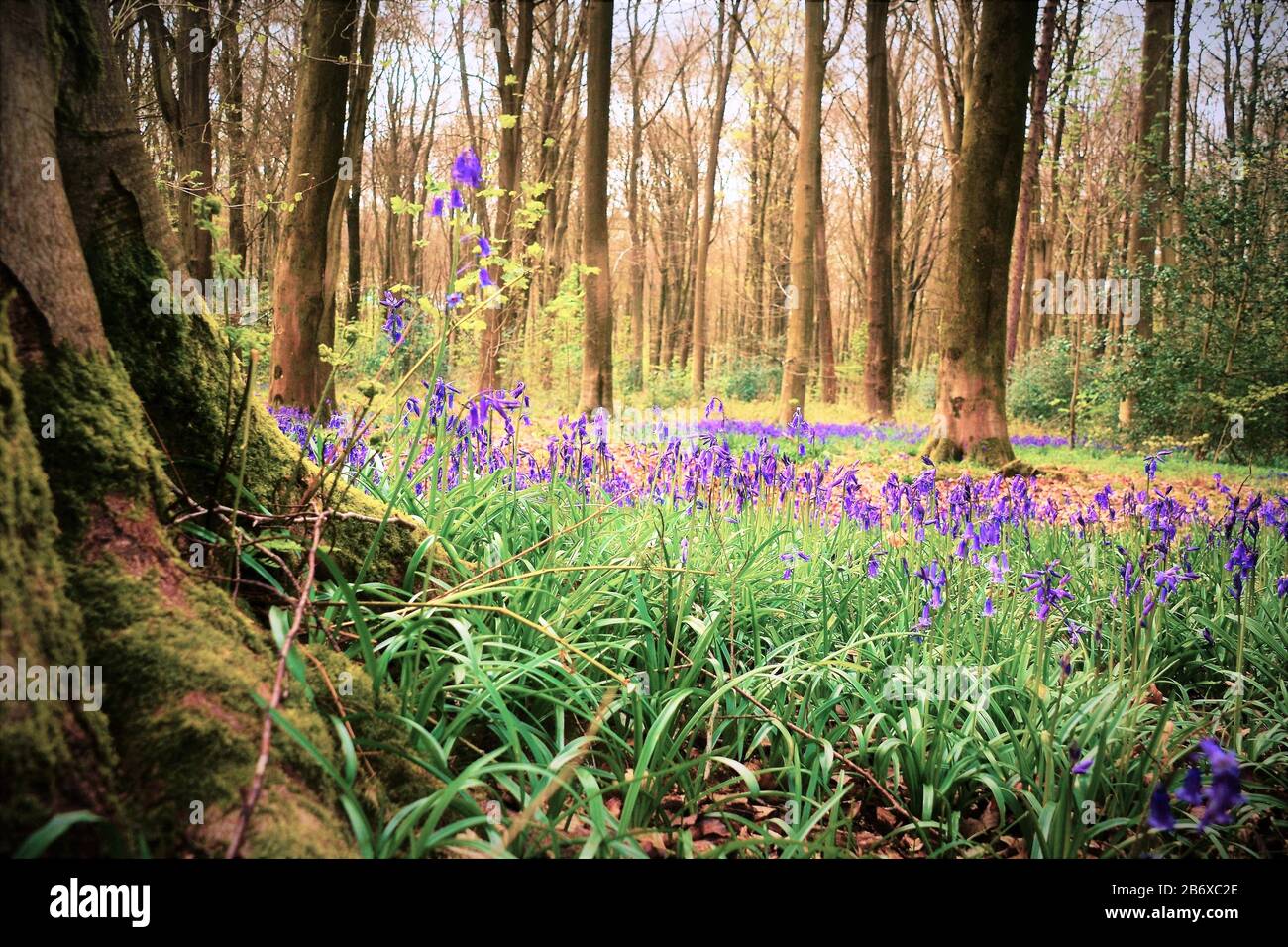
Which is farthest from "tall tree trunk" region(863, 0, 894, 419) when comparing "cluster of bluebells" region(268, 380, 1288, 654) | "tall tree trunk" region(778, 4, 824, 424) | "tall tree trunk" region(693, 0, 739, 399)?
"cluster of bluebells" region(268, 380, 1288, 654)

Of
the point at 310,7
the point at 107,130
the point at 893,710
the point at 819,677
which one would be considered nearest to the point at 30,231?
the point at 107,130

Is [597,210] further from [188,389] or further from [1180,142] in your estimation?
[1180,142]

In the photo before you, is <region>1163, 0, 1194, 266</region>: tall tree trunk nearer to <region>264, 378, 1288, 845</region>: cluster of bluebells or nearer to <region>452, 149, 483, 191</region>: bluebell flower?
<region>264, 378, 1288, 845</region>: cluster of bluebells

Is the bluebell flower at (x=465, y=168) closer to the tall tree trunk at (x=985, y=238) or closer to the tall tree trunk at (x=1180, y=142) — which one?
the tall tree trunk at (x=985, y=238)

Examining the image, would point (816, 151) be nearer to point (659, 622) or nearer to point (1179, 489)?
point (1179, 489)

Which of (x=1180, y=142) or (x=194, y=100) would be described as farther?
(x=1180, y=142)

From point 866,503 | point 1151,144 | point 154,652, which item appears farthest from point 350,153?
point 1151,144

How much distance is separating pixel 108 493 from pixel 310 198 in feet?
20.8

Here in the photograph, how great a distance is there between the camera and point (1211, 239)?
1027cm

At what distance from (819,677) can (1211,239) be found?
38.8 feet

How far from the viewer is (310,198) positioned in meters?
6.78

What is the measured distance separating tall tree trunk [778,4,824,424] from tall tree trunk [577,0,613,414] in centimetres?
307

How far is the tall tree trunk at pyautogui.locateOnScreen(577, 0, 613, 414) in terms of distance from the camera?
10289 mm

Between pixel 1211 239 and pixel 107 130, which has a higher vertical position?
pixel 1211 239
